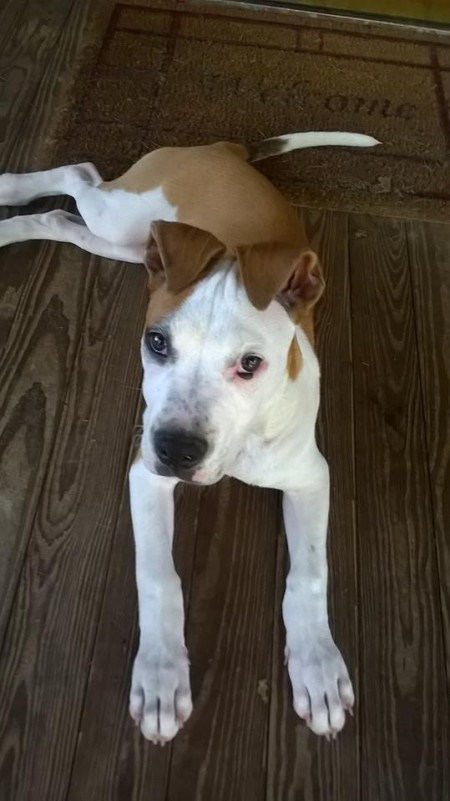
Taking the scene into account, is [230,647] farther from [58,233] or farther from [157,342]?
[58,233]

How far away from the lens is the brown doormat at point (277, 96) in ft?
12.5

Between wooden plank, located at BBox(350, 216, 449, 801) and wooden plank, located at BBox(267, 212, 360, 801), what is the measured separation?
0.04 m

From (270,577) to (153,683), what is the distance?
0.55m

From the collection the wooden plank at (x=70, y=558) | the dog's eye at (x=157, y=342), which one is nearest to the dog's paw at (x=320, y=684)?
the wooden plank at (x=70, y=558)

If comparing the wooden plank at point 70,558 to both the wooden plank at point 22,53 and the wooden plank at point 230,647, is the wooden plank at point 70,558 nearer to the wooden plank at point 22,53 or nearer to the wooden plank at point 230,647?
the wooden plank at point 230,647

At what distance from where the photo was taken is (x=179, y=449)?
78.2 inches

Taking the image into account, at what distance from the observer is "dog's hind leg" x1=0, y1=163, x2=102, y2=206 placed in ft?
10.9

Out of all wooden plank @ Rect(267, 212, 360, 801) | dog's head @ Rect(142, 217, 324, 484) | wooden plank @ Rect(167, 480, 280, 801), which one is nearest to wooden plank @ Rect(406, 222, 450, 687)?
wooden plank @ Rect(267, 212, 360, 801)

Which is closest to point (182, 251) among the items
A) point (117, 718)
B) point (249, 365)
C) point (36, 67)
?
point (249, 365)

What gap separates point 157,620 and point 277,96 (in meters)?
3.00

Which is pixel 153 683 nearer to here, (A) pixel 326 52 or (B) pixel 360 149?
(B) pixel 360 149

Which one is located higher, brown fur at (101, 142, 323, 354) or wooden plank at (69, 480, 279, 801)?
brown fur at (101, 142, 323, 354)

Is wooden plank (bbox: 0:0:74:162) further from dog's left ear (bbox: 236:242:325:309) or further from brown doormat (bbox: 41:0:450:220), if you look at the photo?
dog's left ear (bbox: 236:242:325:309)

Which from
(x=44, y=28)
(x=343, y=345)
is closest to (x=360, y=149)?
(x=343, y=345)
